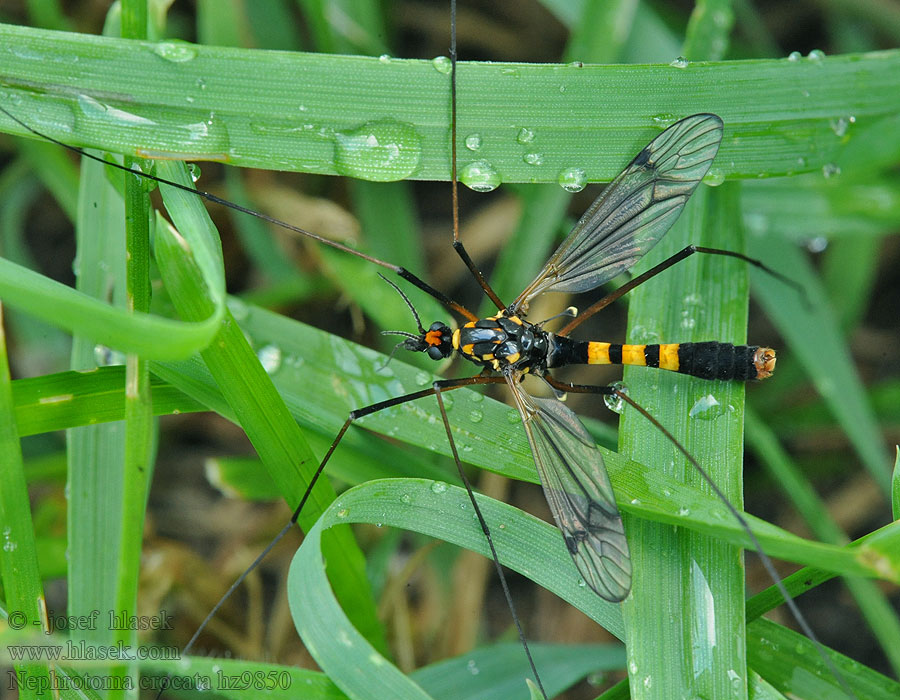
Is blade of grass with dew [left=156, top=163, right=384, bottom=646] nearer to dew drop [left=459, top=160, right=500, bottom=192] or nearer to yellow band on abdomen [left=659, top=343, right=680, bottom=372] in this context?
dew drop [left=459, top=160, right=500, bottom=192]

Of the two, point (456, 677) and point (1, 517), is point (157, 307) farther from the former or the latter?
point (456, 677)

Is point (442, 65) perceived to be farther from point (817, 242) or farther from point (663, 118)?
point (817, 242)

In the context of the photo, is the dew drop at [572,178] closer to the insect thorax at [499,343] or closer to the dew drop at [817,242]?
the insect thorax at [499,343]

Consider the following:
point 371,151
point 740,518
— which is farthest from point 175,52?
point 740,518

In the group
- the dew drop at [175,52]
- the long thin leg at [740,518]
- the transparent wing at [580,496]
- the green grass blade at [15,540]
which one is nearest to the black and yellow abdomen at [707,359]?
the long thin leg at [740,518]

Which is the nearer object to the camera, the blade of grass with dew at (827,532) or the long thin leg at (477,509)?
the long thin leg at (477,509)

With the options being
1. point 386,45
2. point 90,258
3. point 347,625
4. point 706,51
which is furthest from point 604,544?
point 386,45
